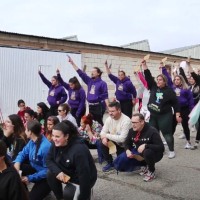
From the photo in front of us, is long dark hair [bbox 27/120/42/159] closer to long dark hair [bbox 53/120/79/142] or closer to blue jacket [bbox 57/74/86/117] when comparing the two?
long dark hair [bbox 53/120/79/142]

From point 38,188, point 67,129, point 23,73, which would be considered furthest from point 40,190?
point 23,73

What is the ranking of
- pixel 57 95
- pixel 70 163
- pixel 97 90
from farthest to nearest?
pixel 57 95, pixel 97 90, pixel 70 163

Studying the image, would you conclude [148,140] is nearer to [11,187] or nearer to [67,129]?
[67,129]

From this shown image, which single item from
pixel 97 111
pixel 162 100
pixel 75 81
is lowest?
pixel 97 111

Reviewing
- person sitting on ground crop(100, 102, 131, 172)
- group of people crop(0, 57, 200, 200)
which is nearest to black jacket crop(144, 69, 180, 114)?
group of people crop(0, 57, 200, 200)

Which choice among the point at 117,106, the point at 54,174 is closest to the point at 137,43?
the point at 117,106

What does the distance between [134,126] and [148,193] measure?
1.04 metres

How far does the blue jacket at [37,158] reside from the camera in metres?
3.99

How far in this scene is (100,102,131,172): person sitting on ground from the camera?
5316 millimetres

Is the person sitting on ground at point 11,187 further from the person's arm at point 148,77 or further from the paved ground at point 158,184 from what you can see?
the person's arm at point 148,77

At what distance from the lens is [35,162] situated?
13.4 feet

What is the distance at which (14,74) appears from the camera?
11.7 m

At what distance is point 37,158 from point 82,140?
71cm

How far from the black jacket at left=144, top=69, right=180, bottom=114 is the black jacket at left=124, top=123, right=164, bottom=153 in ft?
4.54
